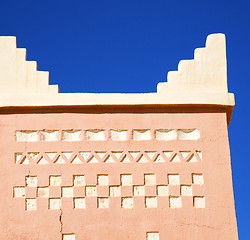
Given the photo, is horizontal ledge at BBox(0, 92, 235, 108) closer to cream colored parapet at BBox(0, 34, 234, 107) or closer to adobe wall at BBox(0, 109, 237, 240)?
cream colored parapet at BBox(0, 34, 234, 107)

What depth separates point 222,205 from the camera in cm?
593

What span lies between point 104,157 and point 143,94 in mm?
894

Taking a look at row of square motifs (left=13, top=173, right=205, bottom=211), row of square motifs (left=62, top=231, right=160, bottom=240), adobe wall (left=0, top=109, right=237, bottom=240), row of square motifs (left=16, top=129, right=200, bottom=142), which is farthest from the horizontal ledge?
row of square motifs (left=62, top=231, right=160, bottom=240)

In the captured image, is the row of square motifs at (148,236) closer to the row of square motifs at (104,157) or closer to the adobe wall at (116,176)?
the adobe wall at (116,176)

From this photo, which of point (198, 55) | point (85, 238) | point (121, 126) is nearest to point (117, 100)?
point (121, 126)

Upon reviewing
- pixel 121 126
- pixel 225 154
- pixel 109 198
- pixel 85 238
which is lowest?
pixel 85 238

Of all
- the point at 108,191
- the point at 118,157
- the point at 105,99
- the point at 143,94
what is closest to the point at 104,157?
the point at 118,157

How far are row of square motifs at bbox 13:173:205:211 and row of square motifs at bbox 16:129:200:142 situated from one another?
0.46 metres

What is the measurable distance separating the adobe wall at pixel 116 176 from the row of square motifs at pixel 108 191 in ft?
0.04

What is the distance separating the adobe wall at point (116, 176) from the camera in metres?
5.86

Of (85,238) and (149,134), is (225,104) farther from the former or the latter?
(85,238)

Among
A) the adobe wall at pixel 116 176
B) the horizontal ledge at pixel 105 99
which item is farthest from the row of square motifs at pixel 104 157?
the horizontal ledge at pixel 105 99

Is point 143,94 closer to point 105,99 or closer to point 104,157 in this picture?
point 105,99

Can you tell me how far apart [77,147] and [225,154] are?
1.73 m
